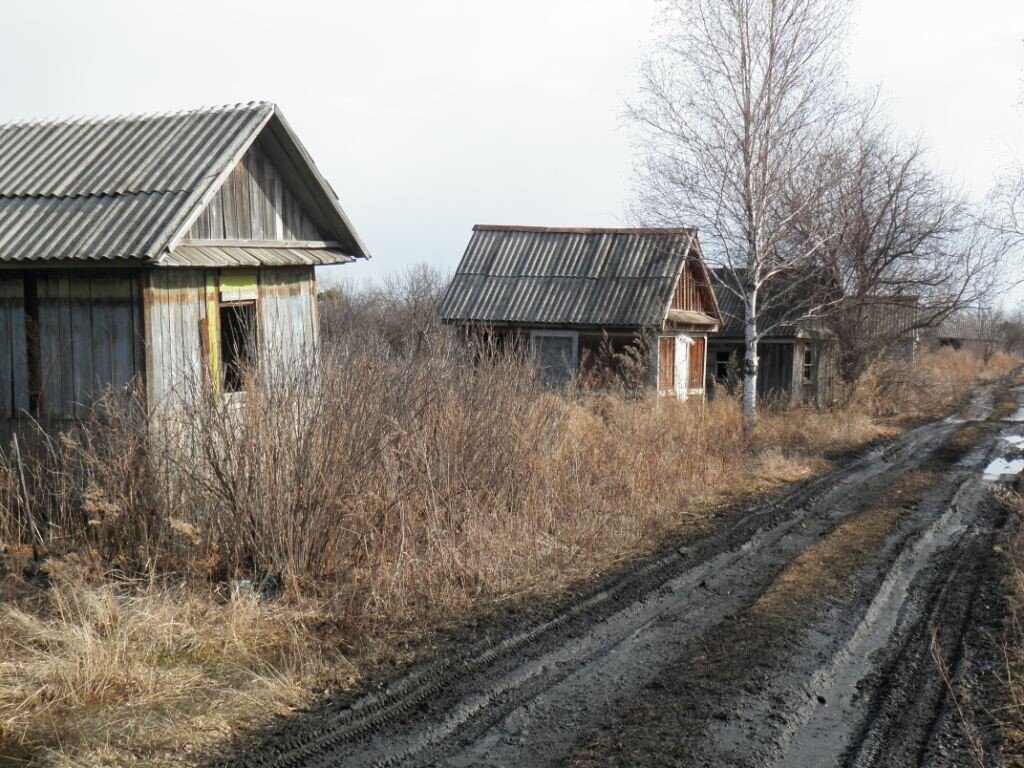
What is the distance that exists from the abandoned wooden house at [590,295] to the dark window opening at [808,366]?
24.8 ft

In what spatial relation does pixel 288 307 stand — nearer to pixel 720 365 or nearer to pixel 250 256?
pixel 250 256

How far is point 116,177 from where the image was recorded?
980 cm

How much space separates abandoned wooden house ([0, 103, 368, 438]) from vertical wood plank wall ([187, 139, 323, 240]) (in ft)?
0.06

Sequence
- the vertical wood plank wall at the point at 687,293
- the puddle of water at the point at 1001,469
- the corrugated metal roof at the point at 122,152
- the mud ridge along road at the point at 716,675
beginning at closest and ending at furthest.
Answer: the mud ridge along road at the point at 716,675
the corrugated metal roof at the point at 122,152
the puddle of water at the point at 1001,469
the vertical wood plank wall at the point at 687,293

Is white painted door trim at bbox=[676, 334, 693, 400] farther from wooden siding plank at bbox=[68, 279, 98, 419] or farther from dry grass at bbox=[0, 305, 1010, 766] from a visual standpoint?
wooden siding plank at bbox=[68, 279, 98, 419]

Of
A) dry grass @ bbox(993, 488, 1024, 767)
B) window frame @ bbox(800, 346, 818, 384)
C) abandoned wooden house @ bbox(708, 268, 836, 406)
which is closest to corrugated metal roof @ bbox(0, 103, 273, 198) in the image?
dry grass @ bbox(993, 488, 1024, 767)

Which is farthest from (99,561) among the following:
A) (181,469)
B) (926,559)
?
(926,559)

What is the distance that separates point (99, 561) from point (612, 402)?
7836 millimetres

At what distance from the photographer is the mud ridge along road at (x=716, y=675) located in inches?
195

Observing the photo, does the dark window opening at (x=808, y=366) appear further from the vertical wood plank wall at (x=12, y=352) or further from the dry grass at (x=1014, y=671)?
the vertical wood plank wall at (x=12, y=352)

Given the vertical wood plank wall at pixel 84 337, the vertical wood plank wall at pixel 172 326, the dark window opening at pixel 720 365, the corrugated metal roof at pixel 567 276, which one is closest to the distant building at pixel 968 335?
the dark window opening at pixel 720 365

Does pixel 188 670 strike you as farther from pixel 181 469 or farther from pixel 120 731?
pixel 181 469

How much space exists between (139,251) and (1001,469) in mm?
14292

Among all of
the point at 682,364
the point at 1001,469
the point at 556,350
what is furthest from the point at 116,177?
the point at 682,364
